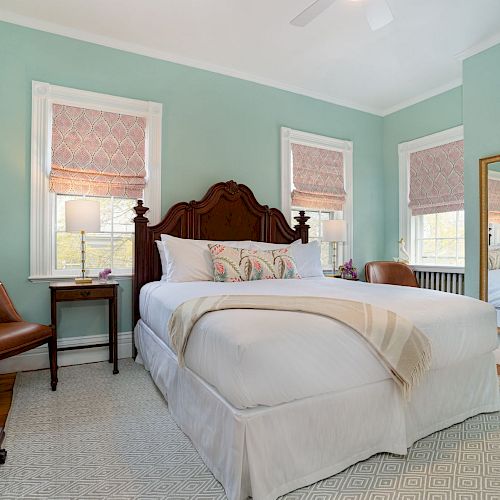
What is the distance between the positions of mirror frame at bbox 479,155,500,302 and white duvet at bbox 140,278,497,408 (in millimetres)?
1598

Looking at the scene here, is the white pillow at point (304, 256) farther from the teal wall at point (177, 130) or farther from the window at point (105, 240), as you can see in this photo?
the window at point (105, 240)

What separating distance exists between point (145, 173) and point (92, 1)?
4.65 feet

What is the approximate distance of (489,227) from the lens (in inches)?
137

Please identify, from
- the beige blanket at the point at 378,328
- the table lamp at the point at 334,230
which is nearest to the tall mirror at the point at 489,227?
the table lamp at the point at 334,230

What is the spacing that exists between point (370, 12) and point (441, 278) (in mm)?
3168

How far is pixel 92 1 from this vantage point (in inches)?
114

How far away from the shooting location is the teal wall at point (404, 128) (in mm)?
4324

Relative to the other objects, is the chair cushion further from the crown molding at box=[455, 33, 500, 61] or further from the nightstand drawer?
the crown molding at box=[455, 33, 500, 61]

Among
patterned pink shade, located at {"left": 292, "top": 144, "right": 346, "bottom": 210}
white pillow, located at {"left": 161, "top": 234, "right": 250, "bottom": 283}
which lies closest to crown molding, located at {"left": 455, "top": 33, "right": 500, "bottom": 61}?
patterned pink shade, located at {"left": 292, "top": 144, "right": 346, "bottom": 210}

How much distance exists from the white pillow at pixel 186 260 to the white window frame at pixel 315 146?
141cm

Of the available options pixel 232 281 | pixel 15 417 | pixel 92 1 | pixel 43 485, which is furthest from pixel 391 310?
pixel 92 1

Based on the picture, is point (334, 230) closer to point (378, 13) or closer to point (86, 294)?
point (378, 13)

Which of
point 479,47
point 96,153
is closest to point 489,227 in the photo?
point 479,47

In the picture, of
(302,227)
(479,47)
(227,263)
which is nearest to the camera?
(227,263)
